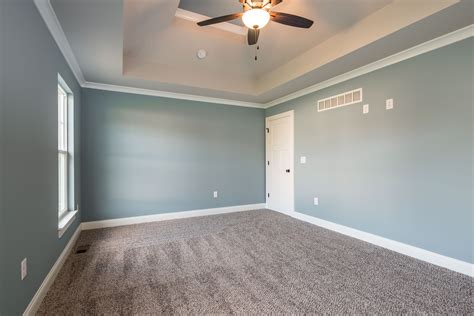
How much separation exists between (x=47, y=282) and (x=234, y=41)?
372 cm

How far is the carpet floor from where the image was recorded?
1.77 m

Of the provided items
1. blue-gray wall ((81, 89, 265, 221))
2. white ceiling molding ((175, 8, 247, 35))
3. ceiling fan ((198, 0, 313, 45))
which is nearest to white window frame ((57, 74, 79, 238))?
blue-gray wall ((81, 89, 265, 221))

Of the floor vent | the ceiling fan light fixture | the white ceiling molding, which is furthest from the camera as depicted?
the white ceiling molding

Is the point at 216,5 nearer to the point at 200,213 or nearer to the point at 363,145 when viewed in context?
the point at 363,145

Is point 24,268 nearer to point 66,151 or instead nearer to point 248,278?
point 248,278

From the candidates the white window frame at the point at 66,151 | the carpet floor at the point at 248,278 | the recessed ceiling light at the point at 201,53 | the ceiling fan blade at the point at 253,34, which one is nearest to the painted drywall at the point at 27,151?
the carpet floor at the point at 248,278

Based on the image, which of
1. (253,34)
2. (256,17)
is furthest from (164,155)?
(256,17)

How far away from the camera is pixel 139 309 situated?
1.74 m

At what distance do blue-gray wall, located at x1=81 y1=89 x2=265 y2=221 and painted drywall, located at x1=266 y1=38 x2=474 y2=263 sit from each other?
1.75m

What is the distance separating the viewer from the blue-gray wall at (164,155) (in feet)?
12.5

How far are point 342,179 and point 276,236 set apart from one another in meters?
1.35

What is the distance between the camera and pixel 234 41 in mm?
3570

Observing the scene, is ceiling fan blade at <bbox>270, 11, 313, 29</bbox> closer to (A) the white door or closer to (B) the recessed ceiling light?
(B) the recessed ceiling light

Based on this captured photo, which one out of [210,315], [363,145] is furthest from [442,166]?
[210,315]
